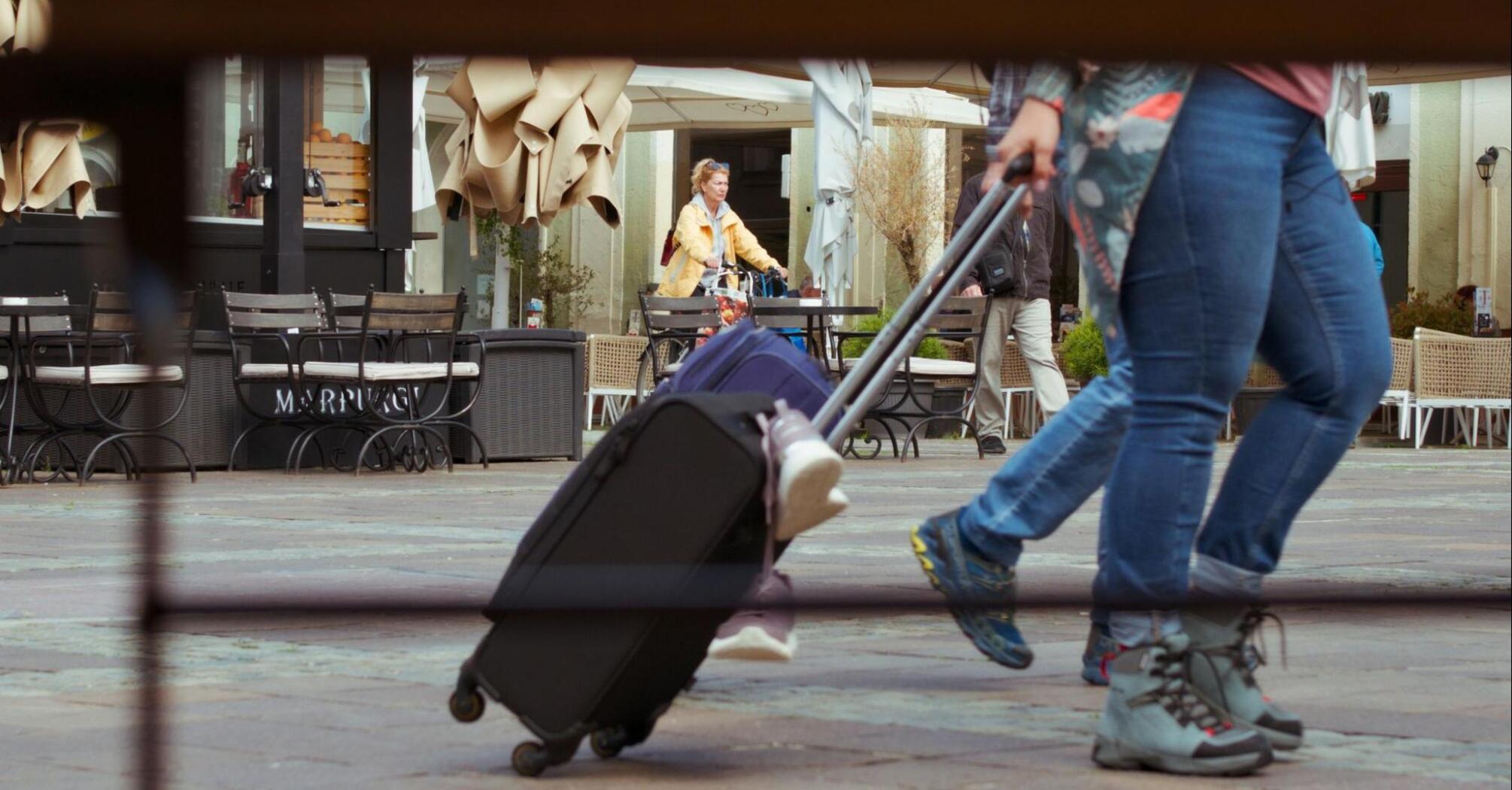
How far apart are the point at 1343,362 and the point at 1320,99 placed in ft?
1.89

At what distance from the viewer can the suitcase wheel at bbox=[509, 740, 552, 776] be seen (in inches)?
93.5

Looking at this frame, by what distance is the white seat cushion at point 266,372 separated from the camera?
9336 millimetres

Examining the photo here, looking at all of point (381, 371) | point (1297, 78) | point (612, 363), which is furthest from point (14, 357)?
point (1297, 78)

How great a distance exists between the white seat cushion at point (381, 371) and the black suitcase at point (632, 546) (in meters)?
6.92

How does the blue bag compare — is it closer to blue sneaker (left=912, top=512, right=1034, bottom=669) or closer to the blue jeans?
blue sneaker (left=912, top=512, right=1034, bottom=669)

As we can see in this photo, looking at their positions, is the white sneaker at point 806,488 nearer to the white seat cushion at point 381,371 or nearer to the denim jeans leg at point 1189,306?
the denim jeans leg at point 1189,306

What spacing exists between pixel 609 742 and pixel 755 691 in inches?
24.1

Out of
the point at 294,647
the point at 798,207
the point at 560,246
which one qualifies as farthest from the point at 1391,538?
the point at 798,207

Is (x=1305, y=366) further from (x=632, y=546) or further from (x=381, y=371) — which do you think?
(x=381, y=371)

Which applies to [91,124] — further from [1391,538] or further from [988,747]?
[1391,538]

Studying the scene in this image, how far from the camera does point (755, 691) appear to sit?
307 cm

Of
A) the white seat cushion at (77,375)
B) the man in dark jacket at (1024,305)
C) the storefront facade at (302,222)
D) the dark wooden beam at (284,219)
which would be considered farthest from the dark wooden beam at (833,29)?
the man in dark jacket at (1024,305)

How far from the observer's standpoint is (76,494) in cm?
800

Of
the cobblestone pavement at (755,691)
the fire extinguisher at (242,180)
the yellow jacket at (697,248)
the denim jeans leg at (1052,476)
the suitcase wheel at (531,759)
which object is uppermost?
the fire extinguisher at (242,180)
